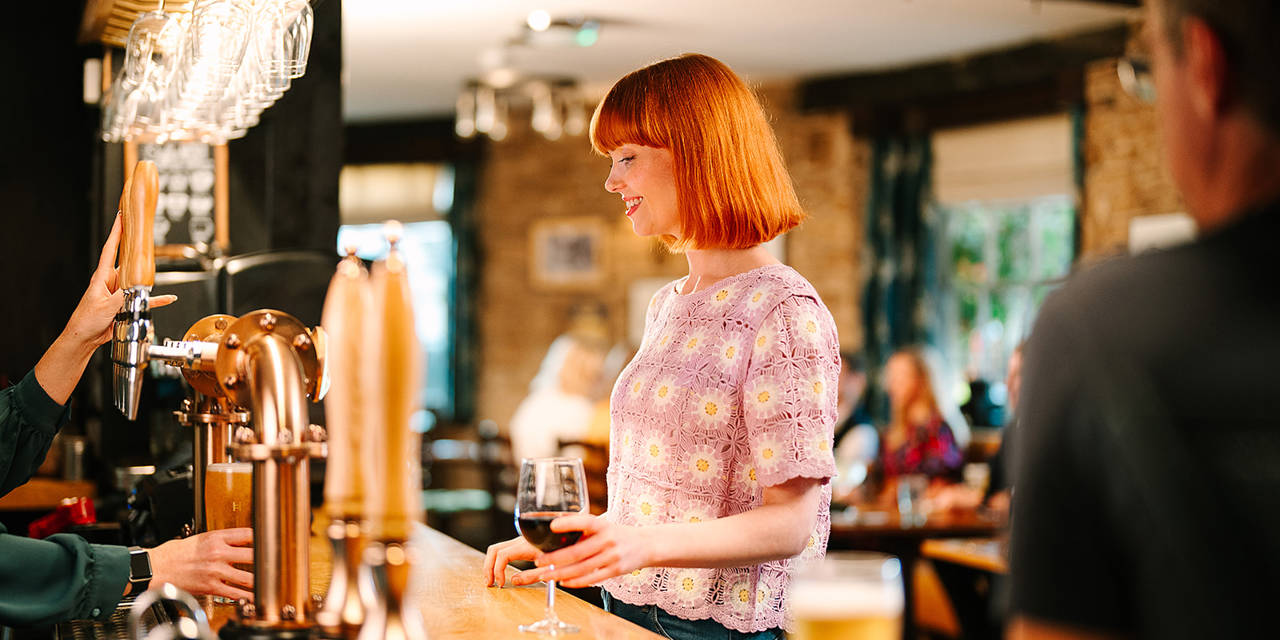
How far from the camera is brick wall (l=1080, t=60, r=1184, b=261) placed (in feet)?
22.4

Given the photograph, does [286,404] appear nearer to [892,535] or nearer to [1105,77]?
[892,535]

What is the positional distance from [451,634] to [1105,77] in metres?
6.68

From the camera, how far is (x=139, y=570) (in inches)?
58.9

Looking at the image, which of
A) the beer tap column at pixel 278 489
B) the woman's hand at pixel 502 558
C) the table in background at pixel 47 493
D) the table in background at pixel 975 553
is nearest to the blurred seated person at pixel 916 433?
the table in background at pixel 975 553

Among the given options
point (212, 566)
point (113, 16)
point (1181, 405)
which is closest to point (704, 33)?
point (113, 16)

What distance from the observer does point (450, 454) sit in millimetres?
9281

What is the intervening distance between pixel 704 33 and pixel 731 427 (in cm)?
581

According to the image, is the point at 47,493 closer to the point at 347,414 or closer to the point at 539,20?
the point at 347,414

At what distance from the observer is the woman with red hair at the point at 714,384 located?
1.55 meters

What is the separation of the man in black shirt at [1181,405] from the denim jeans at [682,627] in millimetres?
941

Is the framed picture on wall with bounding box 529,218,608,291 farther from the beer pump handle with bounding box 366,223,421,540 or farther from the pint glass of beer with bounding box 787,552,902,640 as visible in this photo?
the pint glass of beer with bounding box 787,552,902,640

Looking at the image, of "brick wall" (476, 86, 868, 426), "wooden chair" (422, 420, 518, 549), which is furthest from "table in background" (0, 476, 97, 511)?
"brick wall" (476, 86, 868, 426)

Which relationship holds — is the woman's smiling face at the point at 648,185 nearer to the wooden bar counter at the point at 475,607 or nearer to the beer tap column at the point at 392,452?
the wooden bar counter at the point at 475,607

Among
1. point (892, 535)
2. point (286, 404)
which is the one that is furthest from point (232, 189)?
point (892, 535)
